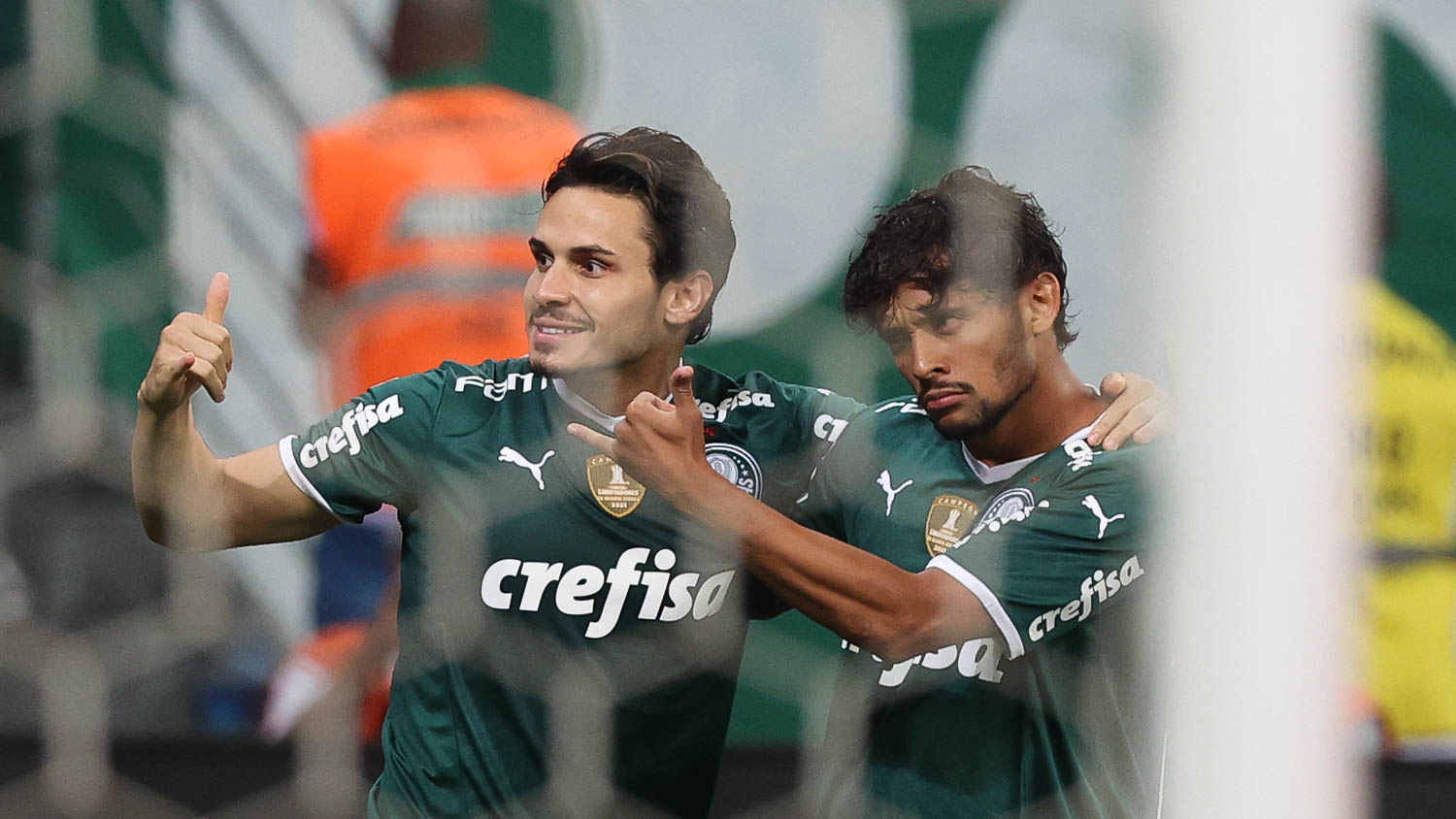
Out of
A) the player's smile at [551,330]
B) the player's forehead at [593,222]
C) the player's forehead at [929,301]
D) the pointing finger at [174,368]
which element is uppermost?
the player's forehead at [593,222]

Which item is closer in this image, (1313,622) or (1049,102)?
(1313,622)

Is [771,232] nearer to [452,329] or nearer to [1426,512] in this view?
[452,329]

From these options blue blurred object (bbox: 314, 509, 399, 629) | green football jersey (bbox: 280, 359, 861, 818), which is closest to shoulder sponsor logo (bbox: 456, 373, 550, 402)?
green football jersey (bbox: 280, 359, 861, 818)

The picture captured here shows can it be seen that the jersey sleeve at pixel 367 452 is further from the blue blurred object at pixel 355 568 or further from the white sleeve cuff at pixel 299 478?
the blue blurred object at pixel 355 568

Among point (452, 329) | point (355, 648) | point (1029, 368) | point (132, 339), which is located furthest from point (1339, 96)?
point (132, 339)

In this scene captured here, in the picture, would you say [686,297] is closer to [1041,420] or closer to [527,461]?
[527,461]

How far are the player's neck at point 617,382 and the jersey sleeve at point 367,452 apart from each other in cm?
11

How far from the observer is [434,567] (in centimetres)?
118

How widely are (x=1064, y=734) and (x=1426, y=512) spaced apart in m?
0.87

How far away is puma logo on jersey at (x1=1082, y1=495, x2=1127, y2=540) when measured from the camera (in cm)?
114

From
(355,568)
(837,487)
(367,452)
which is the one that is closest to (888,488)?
(837,487)

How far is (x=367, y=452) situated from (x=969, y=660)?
0.45 m

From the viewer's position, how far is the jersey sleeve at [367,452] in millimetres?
1147

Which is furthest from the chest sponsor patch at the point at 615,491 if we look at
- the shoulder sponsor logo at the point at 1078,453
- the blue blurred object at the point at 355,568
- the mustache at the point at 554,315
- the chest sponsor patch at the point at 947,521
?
the blue blurred object at the point at 355,568
